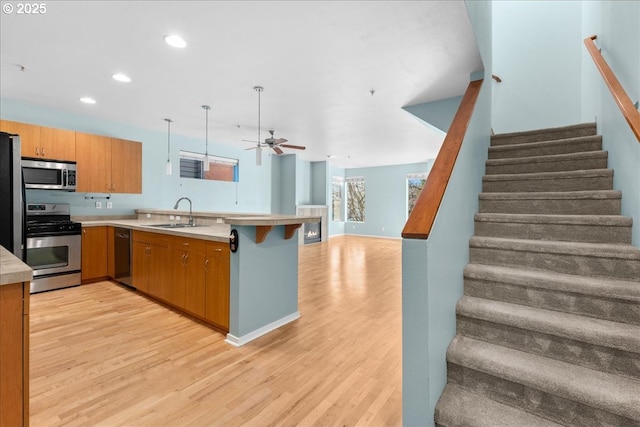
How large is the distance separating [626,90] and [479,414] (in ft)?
7.68

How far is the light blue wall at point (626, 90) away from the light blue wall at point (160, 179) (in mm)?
5805

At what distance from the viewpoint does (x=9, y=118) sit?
13.3 ft

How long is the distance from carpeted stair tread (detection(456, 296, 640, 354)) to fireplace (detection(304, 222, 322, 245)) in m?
6.86

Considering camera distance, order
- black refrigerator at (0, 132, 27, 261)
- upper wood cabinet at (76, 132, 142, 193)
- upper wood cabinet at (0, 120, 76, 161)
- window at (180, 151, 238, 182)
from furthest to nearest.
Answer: window at (180, 151, 238, 182)
upper wood cabinet at (76, 132, 142, 193)
upper wood cabinet at (0, 120, 76, 161)
black refrigerator at (0, 132, 27, 261)

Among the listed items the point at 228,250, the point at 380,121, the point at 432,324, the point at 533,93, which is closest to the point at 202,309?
the point at 228,250

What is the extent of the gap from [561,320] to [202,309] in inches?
111

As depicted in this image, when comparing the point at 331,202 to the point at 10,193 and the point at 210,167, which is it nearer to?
the point at 210,167

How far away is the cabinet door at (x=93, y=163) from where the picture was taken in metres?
4.30

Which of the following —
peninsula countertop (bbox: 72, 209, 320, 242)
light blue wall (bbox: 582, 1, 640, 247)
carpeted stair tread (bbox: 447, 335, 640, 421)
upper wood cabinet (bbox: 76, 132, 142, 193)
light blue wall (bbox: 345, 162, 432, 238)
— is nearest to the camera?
carpeted stair tread (bbox: 447, 335, 640, 421)

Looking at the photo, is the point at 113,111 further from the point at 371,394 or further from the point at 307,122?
the point at 371,394

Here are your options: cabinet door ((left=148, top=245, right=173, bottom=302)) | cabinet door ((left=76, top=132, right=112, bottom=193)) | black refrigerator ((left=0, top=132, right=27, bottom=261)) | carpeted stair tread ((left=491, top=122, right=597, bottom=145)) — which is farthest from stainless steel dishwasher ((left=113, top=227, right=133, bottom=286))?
carpeted stair tread ((left=491, top=122, right=597, bottom=145))

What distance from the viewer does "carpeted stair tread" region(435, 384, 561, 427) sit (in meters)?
1.28

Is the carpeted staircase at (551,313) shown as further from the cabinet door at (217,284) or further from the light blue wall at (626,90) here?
the cabinet door at (217,284)

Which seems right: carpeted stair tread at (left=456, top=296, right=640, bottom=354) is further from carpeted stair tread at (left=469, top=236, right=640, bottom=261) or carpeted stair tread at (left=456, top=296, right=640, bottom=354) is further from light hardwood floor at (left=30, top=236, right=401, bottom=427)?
light hardwood floor at (left=30, top=236, right=401, bottom=427)
